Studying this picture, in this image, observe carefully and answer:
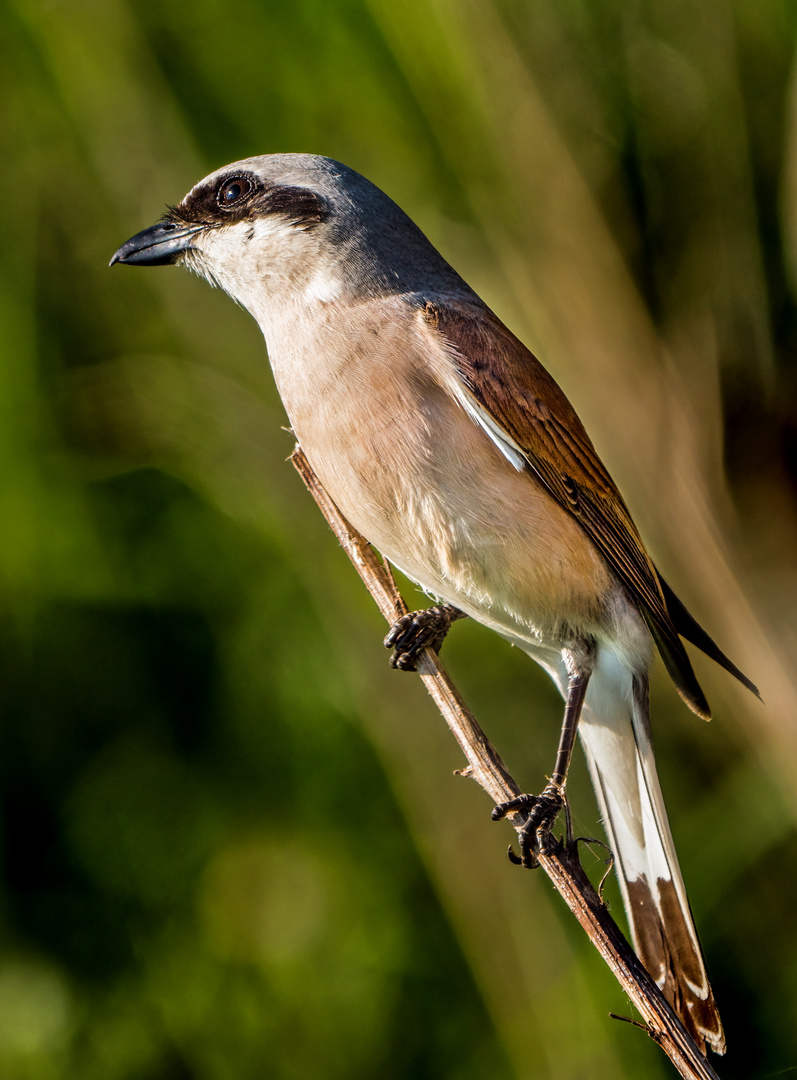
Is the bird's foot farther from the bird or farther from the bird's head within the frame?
the bird's head

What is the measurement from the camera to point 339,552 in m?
2.58

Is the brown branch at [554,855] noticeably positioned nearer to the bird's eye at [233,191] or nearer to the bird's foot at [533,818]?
the bird's foot at [533,818]

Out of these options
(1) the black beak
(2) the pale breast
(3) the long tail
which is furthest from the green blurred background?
(2) the pale breast

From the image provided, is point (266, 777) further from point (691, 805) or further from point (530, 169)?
point (530, 169)

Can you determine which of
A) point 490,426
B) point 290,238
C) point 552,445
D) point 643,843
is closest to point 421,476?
point 490,426

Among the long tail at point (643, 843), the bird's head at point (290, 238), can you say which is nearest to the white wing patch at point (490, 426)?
the bird's head at point (290, 238)

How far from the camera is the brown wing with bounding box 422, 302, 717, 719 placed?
1.89 meters

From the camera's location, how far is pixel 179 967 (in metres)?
2.36

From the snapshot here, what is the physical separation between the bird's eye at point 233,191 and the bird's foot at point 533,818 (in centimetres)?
142

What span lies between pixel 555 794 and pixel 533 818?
0.09 metres

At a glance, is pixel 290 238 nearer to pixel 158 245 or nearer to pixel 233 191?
pixel 233 191

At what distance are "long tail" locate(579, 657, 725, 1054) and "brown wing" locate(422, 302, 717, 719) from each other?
0.59 feet

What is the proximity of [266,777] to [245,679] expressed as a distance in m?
0.27

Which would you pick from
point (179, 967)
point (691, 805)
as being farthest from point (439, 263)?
point (179, 967)
